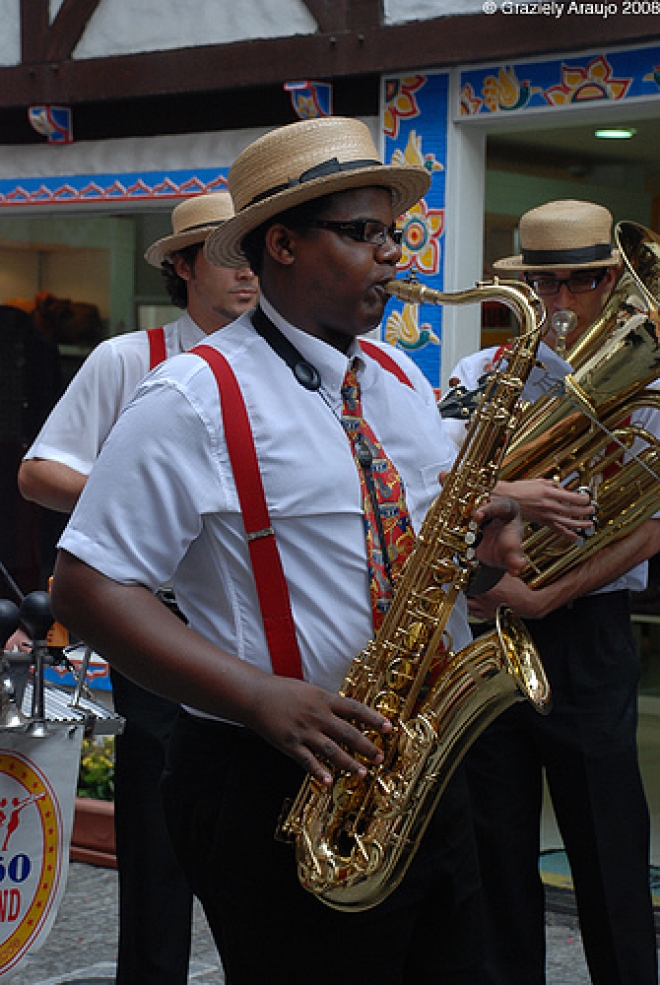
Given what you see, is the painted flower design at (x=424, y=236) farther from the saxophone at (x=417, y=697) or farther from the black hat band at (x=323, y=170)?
the black hat band at (x=323, y=170)

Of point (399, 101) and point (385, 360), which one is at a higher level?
point (399, 101)

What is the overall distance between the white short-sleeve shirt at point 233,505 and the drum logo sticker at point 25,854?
3.31 ft

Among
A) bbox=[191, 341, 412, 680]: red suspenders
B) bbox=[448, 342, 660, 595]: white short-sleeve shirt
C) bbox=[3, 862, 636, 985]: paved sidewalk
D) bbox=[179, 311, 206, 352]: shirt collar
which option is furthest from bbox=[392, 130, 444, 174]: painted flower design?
bbox=[191, 341, 412, 680]: red suspenders

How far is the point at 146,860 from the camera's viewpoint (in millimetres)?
4227

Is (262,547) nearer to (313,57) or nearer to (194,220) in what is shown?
(194,220)

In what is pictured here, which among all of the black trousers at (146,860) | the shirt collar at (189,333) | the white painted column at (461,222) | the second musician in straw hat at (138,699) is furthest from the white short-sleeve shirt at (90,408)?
the white painted column at (461,222)

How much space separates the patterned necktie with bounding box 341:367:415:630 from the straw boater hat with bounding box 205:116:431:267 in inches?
14.1

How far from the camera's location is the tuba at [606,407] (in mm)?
3424

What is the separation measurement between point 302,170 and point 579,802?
1.87 meters

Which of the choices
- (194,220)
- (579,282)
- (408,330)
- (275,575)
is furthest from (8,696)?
(408,330)

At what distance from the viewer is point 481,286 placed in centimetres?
327

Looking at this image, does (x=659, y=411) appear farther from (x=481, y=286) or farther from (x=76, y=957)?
(x=76, y=957)

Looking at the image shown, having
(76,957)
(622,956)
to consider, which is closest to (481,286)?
(622,956)

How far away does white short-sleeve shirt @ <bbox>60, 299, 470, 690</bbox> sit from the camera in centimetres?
260
